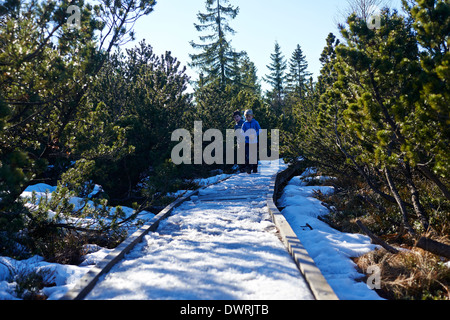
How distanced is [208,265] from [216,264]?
9cm

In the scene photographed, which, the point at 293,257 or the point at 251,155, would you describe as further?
the point at 251,155

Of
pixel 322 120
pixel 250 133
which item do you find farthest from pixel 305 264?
pixel 250 133

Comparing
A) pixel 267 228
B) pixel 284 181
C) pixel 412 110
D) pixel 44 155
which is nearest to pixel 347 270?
pixel 267 228

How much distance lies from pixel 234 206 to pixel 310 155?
9.67ft

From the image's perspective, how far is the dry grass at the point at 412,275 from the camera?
10.4 feet

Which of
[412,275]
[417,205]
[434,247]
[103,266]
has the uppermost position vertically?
[417,205]

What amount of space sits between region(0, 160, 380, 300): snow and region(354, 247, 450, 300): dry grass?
0.28 m

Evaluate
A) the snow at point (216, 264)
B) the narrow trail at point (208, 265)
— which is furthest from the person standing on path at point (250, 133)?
the narrow trail at point (208, 265)

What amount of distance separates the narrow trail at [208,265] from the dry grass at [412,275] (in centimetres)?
105

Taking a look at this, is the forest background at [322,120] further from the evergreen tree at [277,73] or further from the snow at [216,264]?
the evergreen tree at [277,73]

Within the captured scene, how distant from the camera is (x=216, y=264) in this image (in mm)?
3387

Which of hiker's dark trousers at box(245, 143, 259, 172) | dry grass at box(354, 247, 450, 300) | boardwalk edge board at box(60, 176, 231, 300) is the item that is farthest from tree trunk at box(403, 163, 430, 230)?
hiker's dark trousers at box(245, 143, 259, 172)

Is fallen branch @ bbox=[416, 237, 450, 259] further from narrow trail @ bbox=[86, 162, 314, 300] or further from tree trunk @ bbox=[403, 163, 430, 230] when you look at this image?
narrow trail @ bbox=[86, 162, 314, 300]

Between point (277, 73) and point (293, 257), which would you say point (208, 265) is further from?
point (277, 73)
